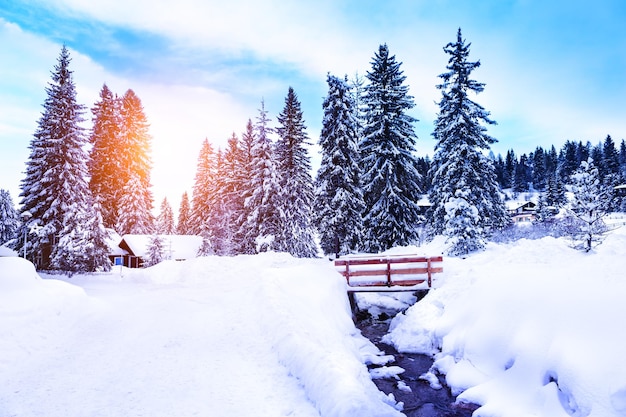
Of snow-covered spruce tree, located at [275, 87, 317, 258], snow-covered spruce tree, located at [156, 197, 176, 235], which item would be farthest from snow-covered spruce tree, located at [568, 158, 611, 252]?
snow-covered spruce tree, located at [156, 197, 176, 235]

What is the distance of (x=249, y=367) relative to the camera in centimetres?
800

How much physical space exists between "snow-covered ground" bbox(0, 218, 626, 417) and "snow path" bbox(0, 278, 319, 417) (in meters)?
0.04

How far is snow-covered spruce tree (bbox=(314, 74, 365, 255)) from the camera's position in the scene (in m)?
29.2

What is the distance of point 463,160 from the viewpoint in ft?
78.7

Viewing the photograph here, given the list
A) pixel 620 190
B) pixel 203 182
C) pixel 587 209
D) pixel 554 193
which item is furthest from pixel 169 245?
pixel 620 190

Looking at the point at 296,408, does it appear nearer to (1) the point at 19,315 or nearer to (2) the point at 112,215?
(1) the point at 19,315

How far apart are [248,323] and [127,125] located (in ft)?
159

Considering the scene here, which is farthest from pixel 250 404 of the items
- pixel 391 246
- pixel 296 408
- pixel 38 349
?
pixel 391 246

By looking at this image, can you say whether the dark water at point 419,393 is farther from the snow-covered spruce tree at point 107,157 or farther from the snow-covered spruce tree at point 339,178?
the snow-covered spruce tree at point 107,157

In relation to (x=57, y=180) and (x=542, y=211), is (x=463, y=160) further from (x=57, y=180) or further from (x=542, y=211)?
(x=542, y=211)

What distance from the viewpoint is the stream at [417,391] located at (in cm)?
848

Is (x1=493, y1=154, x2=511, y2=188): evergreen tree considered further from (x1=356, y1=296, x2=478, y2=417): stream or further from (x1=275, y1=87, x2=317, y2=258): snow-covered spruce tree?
(x1=356, y1=296, x2=478, y2=417): stream

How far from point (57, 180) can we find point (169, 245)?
20.0m

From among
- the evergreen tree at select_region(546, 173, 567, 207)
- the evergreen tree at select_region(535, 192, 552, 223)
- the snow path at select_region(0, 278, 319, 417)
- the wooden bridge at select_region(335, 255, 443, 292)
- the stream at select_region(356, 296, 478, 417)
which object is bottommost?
the stream at select_region(356, 296, 478, 417)
